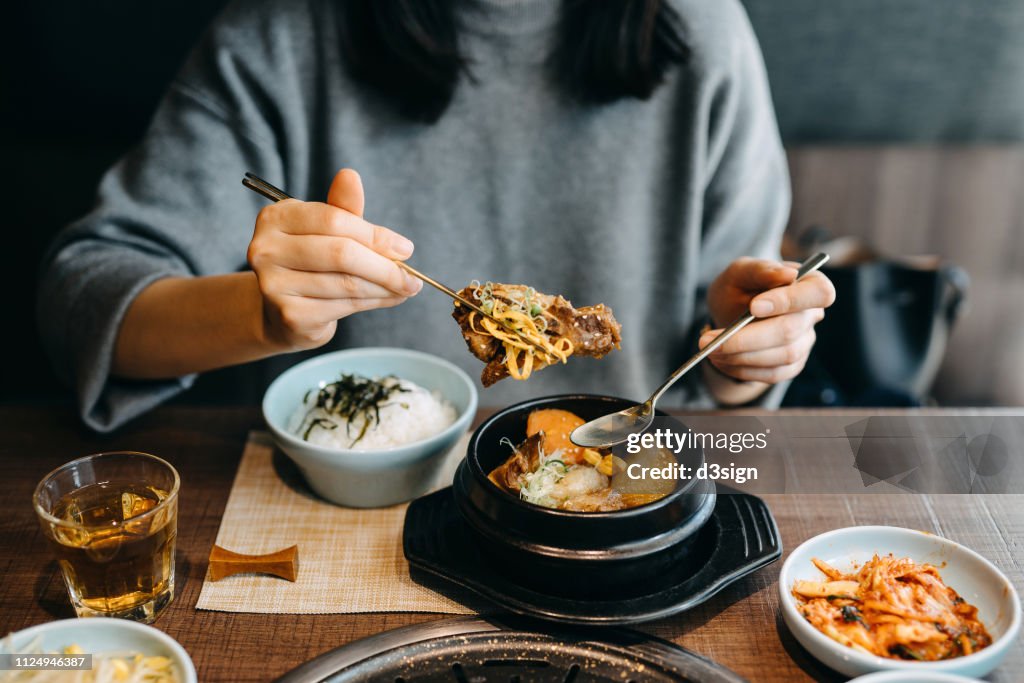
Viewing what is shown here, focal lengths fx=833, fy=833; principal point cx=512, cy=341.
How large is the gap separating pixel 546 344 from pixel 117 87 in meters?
2.55

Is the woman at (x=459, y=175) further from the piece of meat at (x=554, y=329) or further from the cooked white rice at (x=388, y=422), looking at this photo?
the piece of meat at (x=554, y=329)

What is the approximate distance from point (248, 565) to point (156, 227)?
1.01 metres

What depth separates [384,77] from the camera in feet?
7.38

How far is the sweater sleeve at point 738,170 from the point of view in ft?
7.79

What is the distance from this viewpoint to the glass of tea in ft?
4.17

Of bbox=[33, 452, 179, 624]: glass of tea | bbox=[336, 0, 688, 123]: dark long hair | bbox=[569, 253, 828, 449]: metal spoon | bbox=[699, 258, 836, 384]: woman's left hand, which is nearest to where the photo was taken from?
bbox=[33, 452, 179, 624]: glass of tea

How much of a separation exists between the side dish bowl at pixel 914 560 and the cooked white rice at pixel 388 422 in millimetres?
752

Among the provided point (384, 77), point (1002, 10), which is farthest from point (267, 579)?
point (1002, 10)

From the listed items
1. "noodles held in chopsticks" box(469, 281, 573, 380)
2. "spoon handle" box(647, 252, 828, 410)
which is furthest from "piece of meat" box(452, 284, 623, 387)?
"spoon handle" box(647, 252, 828, 410)

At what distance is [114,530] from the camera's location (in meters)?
1.27

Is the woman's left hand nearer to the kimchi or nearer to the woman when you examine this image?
the woman

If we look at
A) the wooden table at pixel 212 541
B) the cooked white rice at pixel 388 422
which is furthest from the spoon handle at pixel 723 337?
the cooked white rice at pixel 388 422

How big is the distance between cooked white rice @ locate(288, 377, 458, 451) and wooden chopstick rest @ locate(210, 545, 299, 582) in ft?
0.80

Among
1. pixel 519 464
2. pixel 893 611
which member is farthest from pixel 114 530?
pixel 893 611
